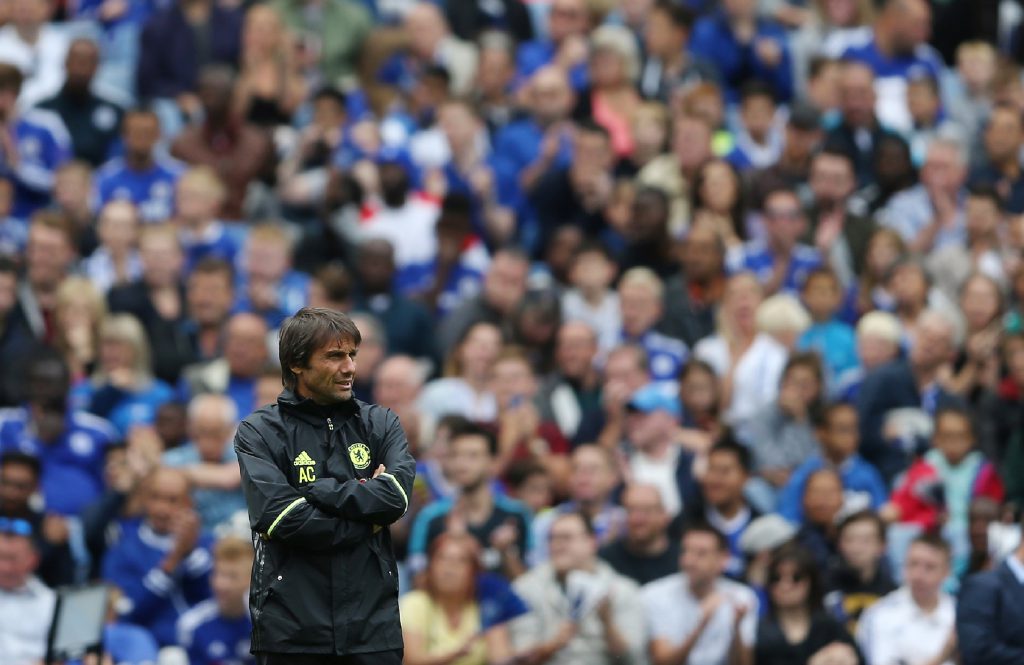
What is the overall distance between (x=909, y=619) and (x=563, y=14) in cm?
789

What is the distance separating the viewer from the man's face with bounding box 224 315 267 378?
12.8 metres

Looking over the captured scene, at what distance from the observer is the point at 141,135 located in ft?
49.7

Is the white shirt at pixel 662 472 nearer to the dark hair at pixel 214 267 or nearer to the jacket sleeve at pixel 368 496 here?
the dark hair at pixel 214 267

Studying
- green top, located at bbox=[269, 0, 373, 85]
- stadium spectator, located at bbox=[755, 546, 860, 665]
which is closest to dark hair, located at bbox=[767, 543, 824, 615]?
stadium spectator, located at bbox=[755, 546, 860, 665]

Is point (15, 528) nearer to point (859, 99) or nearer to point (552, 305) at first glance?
point (552, 305)

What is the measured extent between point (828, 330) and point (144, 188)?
16.7 feet

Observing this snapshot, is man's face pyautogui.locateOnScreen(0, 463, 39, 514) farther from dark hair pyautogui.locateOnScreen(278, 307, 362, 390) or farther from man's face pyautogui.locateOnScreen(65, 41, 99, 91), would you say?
dark hair pyautogui.locateOnScreen(278, 307, 362, 390)

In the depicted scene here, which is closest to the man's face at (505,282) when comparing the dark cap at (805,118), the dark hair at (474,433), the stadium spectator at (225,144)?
the dark hair at (474,433)

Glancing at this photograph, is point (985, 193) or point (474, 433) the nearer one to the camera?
→ point (474, 433)

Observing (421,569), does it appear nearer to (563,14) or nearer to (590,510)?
(590,510)

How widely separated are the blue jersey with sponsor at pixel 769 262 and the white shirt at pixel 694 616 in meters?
3.76

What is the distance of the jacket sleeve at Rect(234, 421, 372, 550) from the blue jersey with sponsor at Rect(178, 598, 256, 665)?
461cm

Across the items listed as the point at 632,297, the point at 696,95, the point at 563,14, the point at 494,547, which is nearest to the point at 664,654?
the point at 494,547

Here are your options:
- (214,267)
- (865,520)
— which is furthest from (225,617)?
(865,520)
